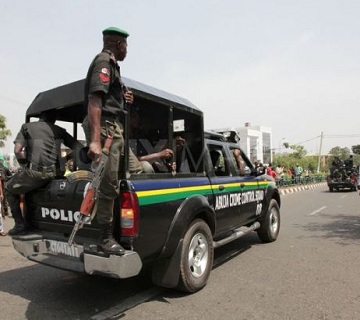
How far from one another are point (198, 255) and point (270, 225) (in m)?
3.05

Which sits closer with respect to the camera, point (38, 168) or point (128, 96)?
point (128, 96)

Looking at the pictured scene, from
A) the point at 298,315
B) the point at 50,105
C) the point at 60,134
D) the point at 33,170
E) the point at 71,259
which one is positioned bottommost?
the point at 298,315

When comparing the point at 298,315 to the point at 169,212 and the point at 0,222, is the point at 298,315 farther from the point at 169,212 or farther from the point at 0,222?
the point at 0,222

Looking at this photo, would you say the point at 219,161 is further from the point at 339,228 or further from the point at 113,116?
the point at 339,228

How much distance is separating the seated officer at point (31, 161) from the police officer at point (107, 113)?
1092mm

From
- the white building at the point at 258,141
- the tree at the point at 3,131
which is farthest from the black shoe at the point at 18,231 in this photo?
the white building at the point at 258,141

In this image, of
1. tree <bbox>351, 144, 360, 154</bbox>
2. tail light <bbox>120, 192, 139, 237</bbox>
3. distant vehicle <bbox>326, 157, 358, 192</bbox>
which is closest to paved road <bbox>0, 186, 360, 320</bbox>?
tail light <bbox>120, 192, 139, 237</bbox>

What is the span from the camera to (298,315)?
3.90 m

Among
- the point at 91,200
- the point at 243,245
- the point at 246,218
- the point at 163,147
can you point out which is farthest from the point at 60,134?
the point at 243,245

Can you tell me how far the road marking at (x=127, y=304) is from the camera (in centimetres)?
391

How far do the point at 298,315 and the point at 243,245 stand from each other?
3.37 meters

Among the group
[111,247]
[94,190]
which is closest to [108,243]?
[111,247]

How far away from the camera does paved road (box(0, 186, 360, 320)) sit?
400 centimetres

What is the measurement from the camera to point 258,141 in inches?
3442
